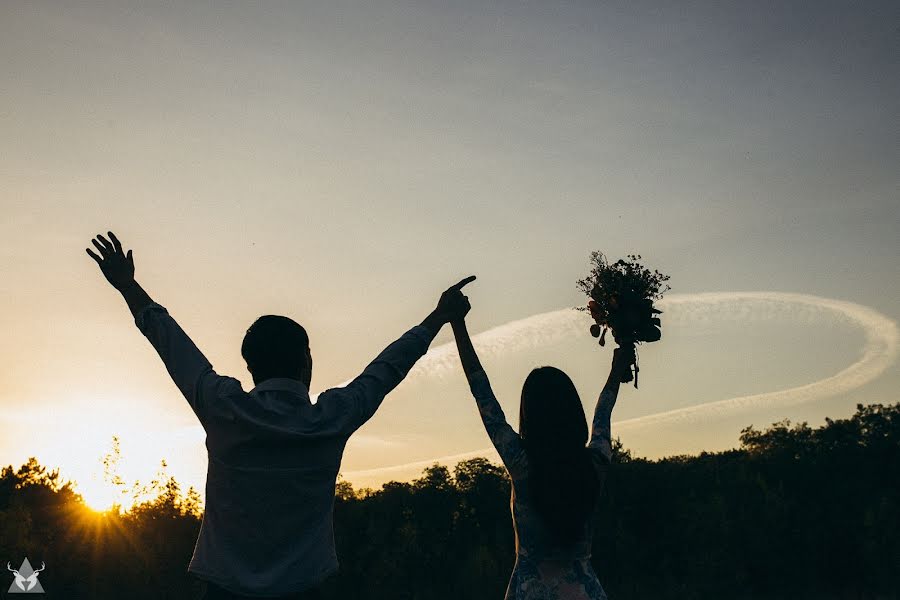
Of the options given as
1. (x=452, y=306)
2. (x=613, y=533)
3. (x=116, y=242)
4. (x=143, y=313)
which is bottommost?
(x=613, y=533)

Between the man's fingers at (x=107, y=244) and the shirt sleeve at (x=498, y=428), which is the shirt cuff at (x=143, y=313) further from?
the shirt sleeve at (x=498, y=428)

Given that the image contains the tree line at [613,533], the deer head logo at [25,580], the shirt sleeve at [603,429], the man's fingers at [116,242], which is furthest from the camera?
the tree line at [613,533]

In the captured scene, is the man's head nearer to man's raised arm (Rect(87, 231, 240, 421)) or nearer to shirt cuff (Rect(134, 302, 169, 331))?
man's raised arm (Rect(87, 231, 240, 421))

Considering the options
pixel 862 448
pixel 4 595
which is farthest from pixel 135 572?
pixel 862 448

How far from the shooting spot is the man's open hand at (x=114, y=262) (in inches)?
152

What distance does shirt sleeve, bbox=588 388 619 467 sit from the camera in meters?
4.95

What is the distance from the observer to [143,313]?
12.1 feet

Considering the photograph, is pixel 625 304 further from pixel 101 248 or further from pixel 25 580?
pixel 25 580

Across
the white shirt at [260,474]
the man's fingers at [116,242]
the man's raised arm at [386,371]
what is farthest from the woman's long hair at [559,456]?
the man's fingers at [116,242]

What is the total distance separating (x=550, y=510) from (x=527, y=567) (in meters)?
0.51

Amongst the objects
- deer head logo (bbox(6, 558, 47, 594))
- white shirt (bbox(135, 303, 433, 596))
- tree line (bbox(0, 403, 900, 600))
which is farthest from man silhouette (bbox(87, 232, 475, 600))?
tree line (bbox(0, 403, 900, 600))

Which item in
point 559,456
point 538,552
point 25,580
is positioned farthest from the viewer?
point 25,580

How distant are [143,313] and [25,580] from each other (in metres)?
28.0

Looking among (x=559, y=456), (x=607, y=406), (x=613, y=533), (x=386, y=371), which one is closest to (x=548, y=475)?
(x=559, y=456)
